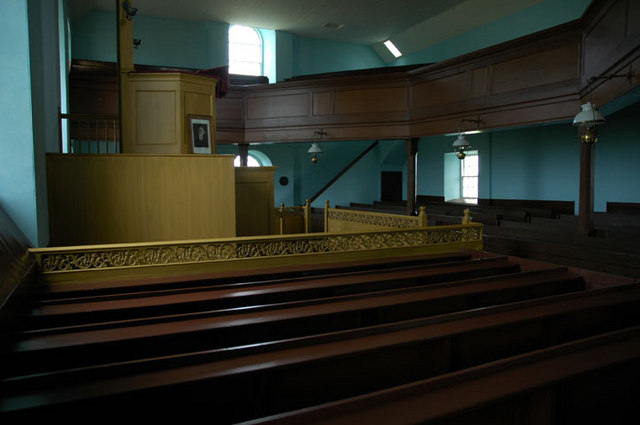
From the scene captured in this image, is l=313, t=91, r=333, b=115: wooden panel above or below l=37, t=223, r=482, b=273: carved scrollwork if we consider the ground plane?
above

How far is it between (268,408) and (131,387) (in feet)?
1.69

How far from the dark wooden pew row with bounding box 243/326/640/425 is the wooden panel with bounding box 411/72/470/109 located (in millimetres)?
6467

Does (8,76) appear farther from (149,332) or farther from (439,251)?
(439,251)

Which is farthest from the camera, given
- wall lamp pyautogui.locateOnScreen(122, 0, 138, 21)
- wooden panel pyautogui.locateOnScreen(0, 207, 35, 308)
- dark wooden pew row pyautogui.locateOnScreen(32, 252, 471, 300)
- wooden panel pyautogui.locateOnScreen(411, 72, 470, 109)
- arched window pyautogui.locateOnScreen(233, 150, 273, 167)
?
arched window pyautogui.locateOnScreen(233, 150, 273, 167)

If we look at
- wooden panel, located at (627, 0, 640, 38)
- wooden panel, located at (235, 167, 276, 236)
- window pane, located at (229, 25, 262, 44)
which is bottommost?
wooden panel, located at (235, 167, 276, 236)

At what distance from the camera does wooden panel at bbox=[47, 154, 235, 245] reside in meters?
4.07

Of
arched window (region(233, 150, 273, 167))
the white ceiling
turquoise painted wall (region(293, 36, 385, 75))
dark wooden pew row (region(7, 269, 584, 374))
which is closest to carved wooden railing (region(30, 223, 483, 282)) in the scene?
dark wooden pew row (region(7, 269, 584, 374))

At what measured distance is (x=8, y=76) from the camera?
2.99 meters

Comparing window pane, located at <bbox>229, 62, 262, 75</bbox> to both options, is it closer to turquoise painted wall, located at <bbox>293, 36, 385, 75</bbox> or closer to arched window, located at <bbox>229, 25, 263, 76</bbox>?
arched window, located at <bbox>229, 25, 263, 76</bbox>

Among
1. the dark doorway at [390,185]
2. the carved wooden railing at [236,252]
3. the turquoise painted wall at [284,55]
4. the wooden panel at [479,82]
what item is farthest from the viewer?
the dark doorway at [390,185]

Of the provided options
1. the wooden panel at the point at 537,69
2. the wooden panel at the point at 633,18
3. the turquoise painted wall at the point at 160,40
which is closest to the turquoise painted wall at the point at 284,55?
the turquoise painted wall at the point at 160,40

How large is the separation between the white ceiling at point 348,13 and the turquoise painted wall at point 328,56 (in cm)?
48

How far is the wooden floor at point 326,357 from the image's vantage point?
4.48 feet

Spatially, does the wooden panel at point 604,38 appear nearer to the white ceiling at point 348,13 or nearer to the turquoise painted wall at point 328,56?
the white ceiling at point 348,13
